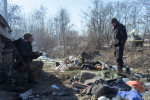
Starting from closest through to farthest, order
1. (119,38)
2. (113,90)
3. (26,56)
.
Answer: (113,90) → (26,56) → (119,38)

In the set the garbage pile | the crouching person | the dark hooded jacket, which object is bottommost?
the garbage pile

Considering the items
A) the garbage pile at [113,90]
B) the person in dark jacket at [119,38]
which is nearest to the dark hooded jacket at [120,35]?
the person in dark jacket at [119,38]

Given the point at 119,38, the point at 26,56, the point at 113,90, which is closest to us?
the point at 113,90

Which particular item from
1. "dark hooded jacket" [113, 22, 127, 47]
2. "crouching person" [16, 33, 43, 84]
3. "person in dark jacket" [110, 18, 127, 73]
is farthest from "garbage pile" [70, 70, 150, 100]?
"dark hooded jacket" [113, 22, 127, 47]

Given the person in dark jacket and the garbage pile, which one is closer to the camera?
the garbage pile

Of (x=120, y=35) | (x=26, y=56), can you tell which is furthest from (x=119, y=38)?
(x=26, y=56)

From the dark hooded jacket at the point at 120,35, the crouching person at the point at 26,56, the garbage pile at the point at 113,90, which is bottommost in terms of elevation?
the garbage pile at the point at 113,90

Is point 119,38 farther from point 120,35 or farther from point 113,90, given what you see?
point 113,90

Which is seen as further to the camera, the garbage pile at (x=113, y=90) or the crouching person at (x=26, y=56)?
the crouching person at (x=26, y=56)

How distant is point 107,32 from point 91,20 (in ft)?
10.6

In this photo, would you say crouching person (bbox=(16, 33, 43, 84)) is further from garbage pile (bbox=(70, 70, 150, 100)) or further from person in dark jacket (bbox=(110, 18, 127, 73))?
person in dark jacket (bbox=(110, 18, 127, 73))

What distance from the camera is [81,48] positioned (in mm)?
15148

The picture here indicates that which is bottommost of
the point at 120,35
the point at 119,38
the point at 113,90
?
the point at 113,90

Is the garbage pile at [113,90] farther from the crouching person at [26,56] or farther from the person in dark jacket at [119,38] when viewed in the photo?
the person in dark jacket at [119,38]
